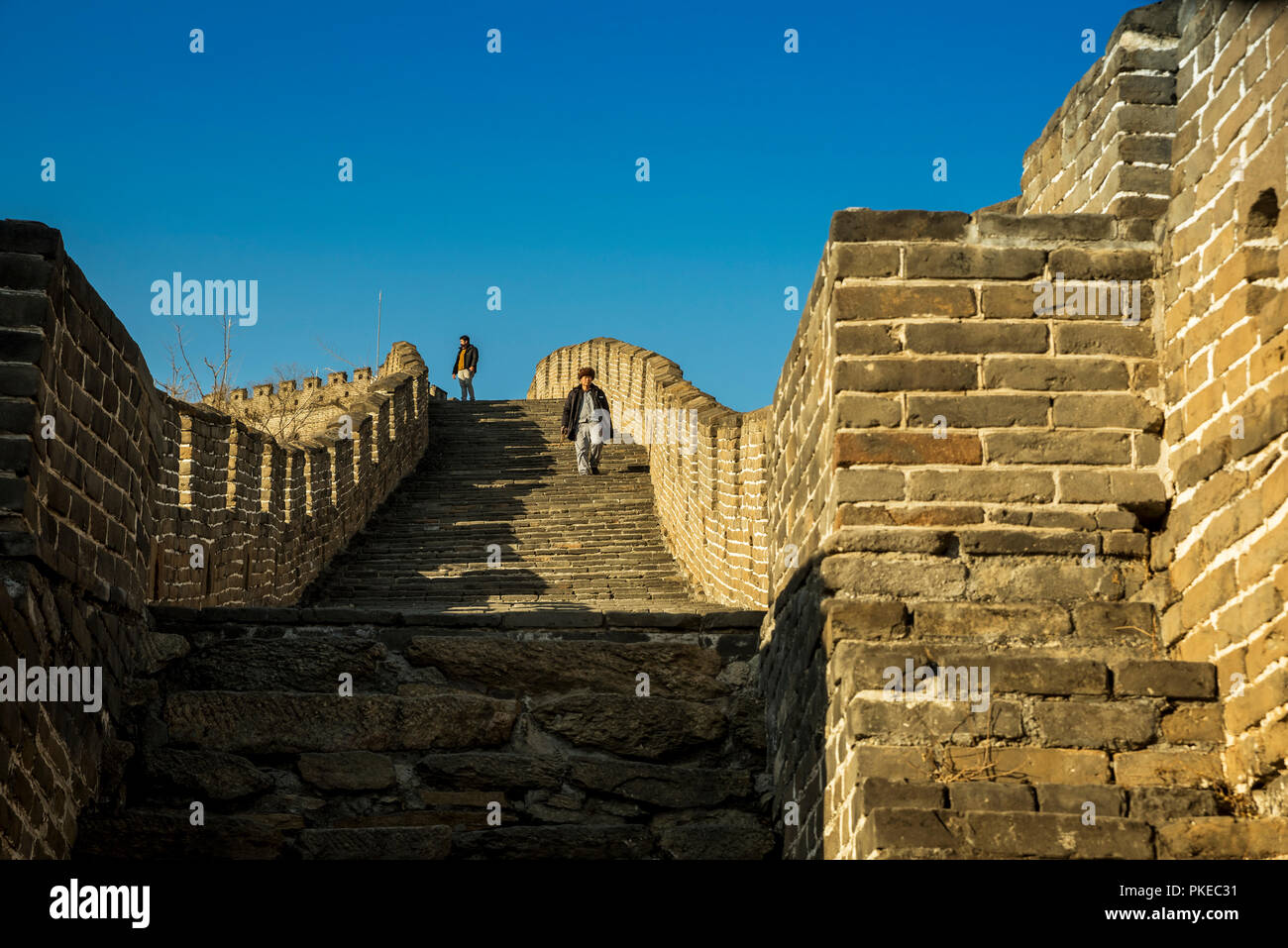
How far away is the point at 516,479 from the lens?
17.1 m

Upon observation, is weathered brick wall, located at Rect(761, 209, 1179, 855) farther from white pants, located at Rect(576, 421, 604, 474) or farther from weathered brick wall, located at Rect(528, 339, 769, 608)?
white pants, located at Rect(576, 421, 604, 474)

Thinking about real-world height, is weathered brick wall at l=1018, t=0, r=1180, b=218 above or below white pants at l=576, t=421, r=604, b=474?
below

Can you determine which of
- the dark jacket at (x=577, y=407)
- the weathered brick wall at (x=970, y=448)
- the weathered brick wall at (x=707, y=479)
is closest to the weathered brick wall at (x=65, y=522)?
the weathered brick wall at (x=970, y=448)

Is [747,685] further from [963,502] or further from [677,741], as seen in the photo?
[963,502]

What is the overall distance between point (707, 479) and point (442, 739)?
6.48 meters

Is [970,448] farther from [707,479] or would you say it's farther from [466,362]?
[466,362]

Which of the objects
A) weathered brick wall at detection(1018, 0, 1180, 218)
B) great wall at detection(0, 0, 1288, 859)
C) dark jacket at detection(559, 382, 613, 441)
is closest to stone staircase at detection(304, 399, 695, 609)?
dark jacket at detection(559, 382, 613, 441)

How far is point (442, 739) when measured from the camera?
5.26 meters

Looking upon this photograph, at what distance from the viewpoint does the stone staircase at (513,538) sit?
1234 centimetres

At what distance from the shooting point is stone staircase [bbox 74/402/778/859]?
4922 mm

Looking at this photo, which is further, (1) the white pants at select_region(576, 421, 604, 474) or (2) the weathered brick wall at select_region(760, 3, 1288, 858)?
(1) the white pants at select_region(576, 421, 604, 474)

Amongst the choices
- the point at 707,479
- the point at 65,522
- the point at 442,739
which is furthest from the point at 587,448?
the point at 65,522

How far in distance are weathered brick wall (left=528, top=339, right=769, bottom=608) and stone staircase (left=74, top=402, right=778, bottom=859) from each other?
4.70ft
